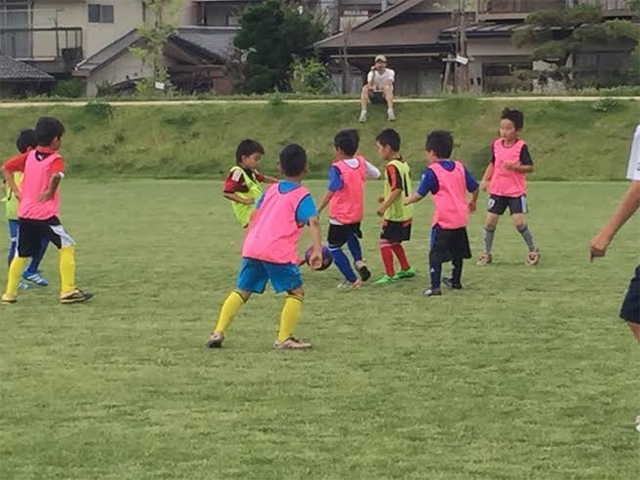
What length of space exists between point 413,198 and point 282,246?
8.73ft

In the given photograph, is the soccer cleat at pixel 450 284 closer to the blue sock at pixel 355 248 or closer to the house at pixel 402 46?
the blue sock at pixel 355 248

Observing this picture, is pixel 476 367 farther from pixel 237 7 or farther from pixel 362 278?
pixel 237 7

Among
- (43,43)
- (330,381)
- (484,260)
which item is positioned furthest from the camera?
(43,43)

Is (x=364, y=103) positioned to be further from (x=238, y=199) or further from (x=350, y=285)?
(x=350, y=285)

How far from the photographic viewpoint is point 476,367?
22.4 feet

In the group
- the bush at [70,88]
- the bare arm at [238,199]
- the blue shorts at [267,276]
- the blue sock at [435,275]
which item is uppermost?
the bush at [70,88]

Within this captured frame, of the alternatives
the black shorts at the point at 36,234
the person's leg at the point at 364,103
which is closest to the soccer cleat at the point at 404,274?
the black shorts at the point at 36,234

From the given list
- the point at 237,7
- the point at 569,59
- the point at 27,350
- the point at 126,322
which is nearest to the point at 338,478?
the point at 27,350

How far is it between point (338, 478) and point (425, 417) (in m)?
1.01

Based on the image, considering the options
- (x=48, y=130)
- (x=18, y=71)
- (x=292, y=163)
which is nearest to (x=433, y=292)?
(x=292, y=163)

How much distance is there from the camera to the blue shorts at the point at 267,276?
24.5ft

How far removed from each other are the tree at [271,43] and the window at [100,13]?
8117mm

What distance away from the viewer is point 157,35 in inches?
1587

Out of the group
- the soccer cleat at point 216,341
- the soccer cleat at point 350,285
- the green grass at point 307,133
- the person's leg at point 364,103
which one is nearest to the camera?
the soccer cleat at point 216,341
